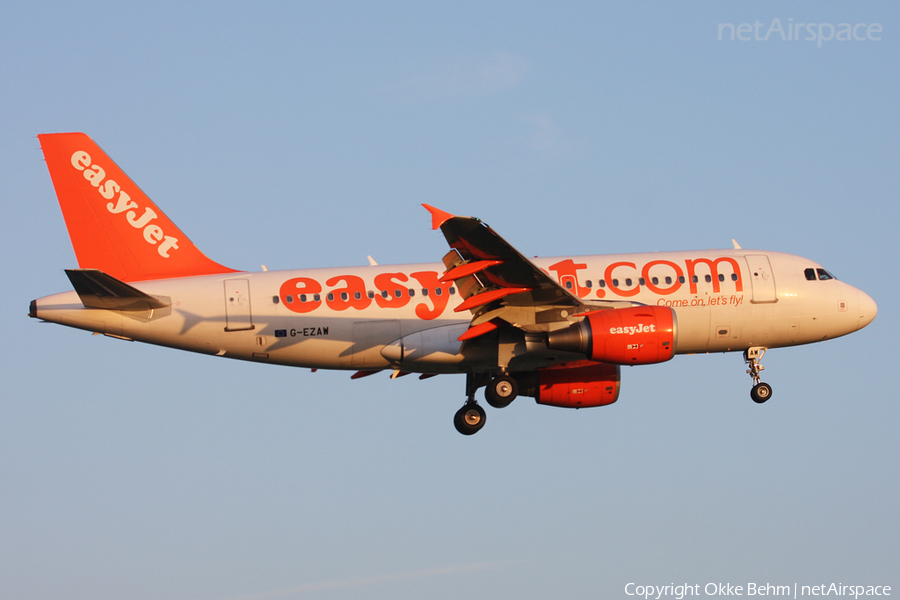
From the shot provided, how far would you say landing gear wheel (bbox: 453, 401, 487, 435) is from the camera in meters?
31.6

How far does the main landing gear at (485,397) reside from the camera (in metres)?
30.4

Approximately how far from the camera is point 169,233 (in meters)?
31.5

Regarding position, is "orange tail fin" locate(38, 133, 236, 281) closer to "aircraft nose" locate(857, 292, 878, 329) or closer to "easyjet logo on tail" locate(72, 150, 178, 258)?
"easyjet logo on tail" locate(72, 150, 178, 258)

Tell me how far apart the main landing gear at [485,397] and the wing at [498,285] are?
232cm

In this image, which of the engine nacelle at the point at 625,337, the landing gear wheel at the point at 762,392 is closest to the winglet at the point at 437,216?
the engine nacelle at the point at 625,337

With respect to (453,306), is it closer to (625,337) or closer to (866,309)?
(625,337)

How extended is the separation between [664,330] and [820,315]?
7.47 metres

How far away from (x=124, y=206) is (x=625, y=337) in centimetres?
1611

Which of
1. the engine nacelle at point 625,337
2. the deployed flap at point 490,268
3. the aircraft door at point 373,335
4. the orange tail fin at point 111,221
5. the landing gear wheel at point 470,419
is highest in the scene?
the orange tail fin at point 111,221

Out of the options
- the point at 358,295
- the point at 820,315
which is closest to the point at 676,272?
the point at 820,315

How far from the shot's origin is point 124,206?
31625mm

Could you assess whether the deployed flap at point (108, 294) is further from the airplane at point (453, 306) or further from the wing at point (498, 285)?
the wing at point (498, 285)

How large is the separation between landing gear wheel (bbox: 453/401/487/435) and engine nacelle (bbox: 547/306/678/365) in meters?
5.11

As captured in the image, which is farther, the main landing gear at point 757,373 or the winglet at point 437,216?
the main landing gear at point 757,373
